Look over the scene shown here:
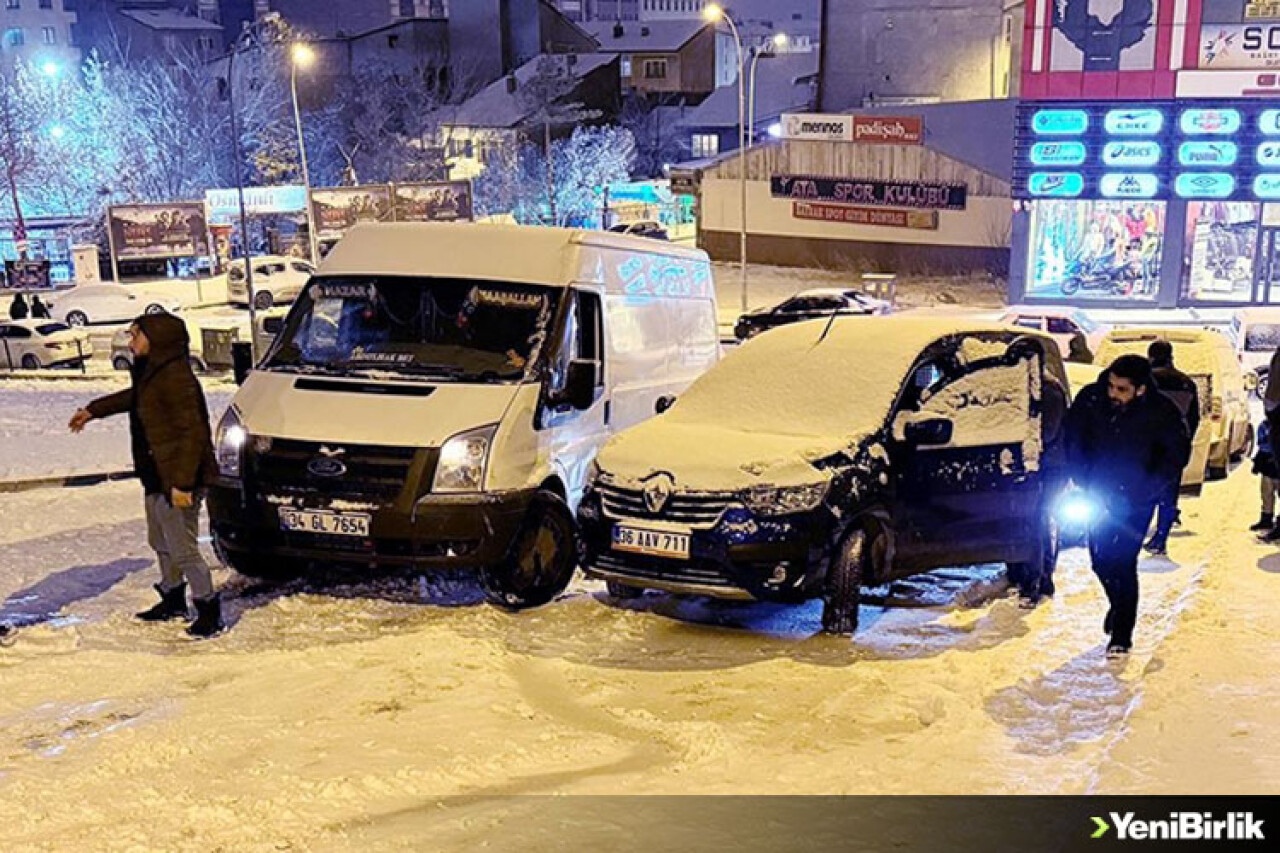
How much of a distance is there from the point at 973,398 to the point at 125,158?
60.4 metres

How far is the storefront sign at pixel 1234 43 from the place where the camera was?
34250mm

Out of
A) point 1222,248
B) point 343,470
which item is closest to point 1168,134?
point 1222,248

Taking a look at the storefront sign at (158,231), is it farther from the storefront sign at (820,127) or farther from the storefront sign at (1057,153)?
the storefront sign at (1057,153)

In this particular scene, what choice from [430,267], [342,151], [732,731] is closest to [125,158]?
[342,151]

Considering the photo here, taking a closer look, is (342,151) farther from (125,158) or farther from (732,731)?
(732,731)

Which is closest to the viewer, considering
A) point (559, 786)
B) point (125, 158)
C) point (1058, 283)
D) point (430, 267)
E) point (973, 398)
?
point (559, 786)

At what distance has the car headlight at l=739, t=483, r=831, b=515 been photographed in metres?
7.05

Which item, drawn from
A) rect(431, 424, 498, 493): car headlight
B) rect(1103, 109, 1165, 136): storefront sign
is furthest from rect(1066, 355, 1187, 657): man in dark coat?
rect(1103, 109, 1165, 136): storefront sign

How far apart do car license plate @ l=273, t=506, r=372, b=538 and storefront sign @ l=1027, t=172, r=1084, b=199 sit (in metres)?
31.8

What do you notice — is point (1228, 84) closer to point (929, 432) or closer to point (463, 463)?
point (929, 432)

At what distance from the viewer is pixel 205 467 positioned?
23.4 ft

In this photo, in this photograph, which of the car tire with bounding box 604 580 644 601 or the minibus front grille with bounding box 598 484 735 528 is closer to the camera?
the minibus front grille with bounding box 598 484 735 528

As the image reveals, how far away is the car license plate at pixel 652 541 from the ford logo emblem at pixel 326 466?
168cm

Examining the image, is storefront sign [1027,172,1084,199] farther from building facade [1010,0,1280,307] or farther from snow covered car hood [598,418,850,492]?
snow covered car hood [598,418,850,492]
